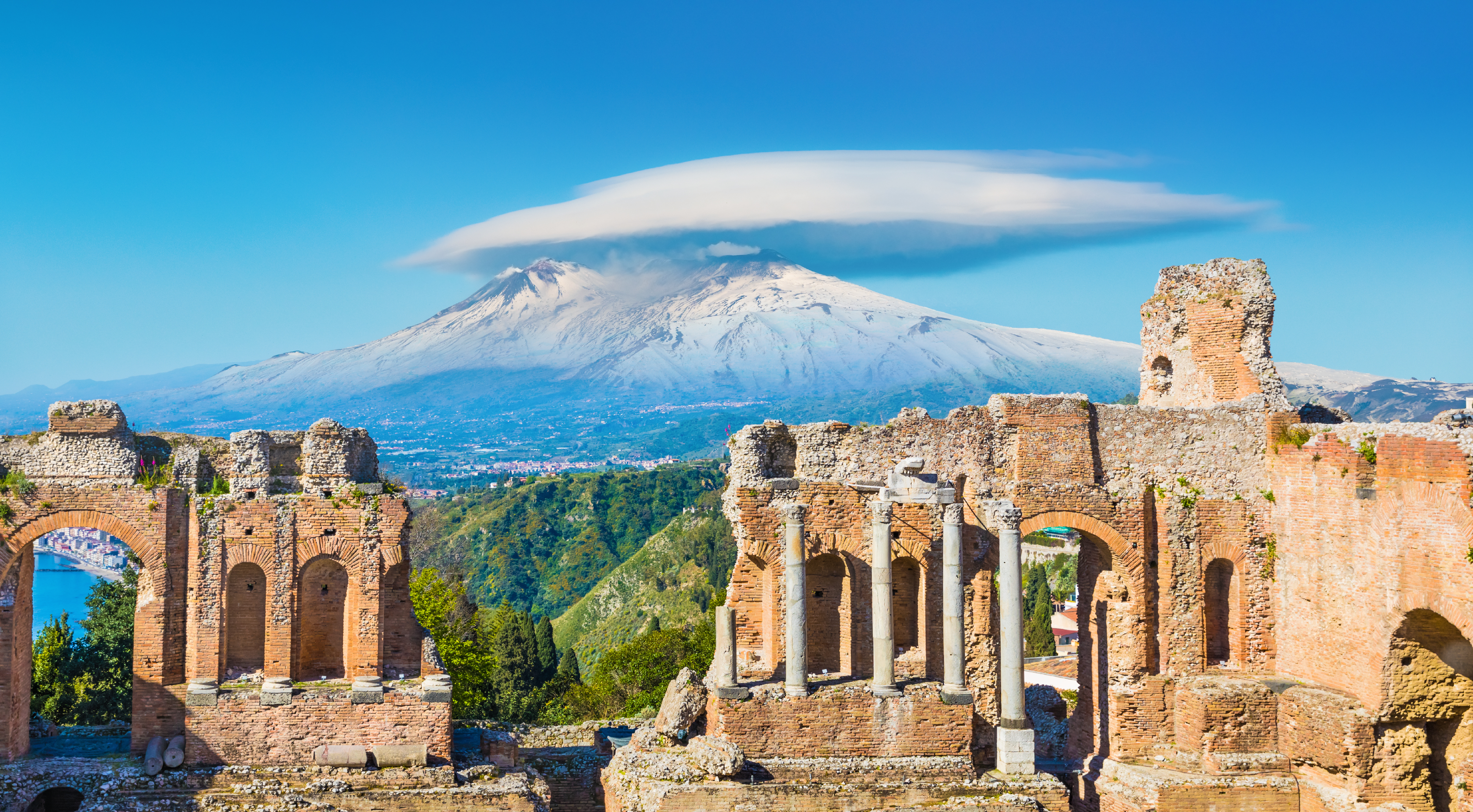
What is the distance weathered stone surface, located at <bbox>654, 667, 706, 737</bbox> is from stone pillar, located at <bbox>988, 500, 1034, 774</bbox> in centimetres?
526

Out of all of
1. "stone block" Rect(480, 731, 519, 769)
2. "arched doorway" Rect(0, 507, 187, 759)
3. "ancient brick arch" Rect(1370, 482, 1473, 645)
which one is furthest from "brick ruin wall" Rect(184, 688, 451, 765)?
"ancient brick arch" Rect(1370, 482, 1473, 645)

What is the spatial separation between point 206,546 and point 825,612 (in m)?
11.2

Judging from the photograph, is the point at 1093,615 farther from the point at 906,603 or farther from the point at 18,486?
the point at 18,486

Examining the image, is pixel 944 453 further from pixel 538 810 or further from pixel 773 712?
pixel 538 810

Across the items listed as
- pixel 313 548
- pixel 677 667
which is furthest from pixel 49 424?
pixel 677 667

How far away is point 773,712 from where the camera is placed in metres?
20.9

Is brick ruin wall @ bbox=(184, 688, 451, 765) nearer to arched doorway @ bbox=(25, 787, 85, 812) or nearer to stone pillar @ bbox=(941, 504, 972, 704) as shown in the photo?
arched doorway @ bbox=(25, 787, 85, 812)

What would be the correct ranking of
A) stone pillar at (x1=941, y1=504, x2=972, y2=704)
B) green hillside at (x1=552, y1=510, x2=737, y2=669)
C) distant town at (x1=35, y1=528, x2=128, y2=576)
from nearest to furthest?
stone pillar at (x1=941, y1=504, x2=972, y2=704), green hillside at (x1=552, y1=510, x2=737, y2=669), distant town at (x1=35, y1=528, x2=128, y2=576)

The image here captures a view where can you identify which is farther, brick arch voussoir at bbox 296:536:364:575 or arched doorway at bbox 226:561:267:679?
arched doorway at bbox 226:561:267:679

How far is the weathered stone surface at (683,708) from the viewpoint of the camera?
21.6 m

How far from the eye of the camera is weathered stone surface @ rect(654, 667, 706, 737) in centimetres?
2159

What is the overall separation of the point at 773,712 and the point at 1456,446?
37.3 feet

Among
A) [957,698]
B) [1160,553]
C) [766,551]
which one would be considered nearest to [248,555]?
[766,551]

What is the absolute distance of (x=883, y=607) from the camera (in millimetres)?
21453
